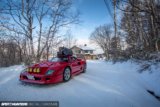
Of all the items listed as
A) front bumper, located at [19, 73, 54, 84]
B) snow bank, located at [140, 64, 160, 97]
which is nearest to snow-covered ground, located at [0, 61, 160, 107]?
snow bank, located at [140, 64, 160, 97]

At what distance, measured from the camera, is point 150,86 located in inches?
206

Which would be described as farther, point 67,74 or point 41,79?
point 67,74

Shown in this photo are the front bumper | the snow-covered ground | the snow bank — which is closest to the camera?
the snow-covered ground

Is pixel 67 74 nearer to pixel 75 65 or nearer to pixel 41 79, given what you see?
pixel 75 65

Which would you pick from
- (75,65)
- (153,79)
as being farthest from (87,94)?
(153,79)

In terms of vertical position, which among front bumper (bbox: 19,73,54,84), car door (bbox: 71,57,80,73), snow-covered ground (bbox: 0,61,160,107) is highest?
car door (bbox: 71,57,80,73)

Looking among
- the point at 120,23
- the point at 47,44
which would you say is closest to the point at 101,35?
the point at 120,23

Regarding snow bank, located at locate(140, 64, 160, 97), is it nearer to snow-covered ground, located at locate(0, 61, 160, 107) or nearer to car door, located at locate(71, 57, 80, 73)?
snow-covered ground, located at locate(0, 61, 160, 107)

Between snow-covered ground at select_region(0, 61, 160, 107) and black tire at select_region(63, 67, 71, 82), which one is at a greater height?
black tire at select_region(63, 67, 71, 82)

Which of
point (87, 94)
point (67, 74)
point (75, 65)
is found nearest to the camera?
point (87, 94)

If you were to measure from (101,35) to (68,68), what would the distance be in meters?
45.6

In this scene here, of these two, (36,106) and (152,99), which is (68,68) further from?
(152,99)

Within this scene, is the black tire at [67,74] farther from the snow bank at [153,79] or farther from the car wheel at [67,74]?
the snow bank at [153,79]

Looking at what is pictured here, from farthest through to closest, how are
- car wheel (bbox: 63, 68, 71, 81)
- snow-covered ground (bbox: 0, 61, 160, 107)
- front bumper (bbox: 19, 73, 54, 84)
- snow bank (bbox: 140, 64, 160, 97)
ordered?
car wheel (bbox: 63, 68, 71, 81) → snow bank (bbox: 140, 64, 160, 97) → front bumper (bbox: 19, 73, 54, 84) → snow-covered ground (bbox: 0, 61, 160, 107)
